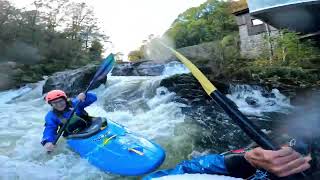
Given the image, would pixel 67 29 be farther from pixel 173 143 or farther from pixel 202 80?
pixel 202 80

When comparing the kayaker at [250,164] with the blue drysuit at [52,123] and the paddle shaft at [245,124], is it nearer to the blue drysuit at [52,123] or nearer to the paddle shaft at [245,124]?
the paddle shaft at [245,124]

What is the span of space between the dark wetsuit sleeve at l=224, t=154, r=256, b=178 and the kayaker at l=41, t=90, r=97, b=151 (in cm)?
290

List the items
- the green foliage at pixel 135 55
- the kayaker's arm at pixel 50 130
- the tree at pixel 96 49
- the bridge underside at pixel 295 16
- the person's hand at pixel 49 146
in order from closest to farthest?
the person's hand at pixel 49 146 → the kayaker's arm at pixel 50 130 → the bridge underside at pixel 295 16 → the tree at pixel 96 49 → the green foliage at pixel 135 55

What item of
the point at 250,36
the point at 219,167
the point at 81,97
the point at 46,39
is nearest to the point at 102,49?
the point at 46,39

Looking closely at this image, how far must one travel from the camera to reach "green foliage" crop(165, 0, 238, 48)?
2247 cm

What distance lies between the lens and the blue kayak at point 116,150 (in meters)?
3.96

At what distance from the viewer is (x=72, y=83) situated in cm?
1259

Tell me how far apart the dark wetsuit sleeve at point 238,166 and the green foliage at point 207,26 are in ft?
62.5

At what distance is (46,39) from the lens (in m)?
19.9

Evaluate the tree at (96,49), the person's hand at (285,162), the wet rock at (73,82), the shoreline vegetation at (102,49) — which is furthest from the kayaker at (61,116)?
the tree at (96,49)

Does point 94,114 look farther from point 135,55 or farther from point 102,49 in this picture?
point 135,55

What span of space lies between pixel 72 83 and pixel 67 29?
11442 millimetres

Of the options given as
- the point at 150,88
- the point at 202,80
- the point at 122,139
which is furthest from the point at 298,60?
the point at 202,80

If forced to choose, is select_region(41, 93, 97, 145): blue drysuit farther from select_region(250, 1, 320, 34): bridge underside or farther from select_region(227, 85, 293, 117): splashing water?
select_region(227, 85, 293, 117): splashing water
